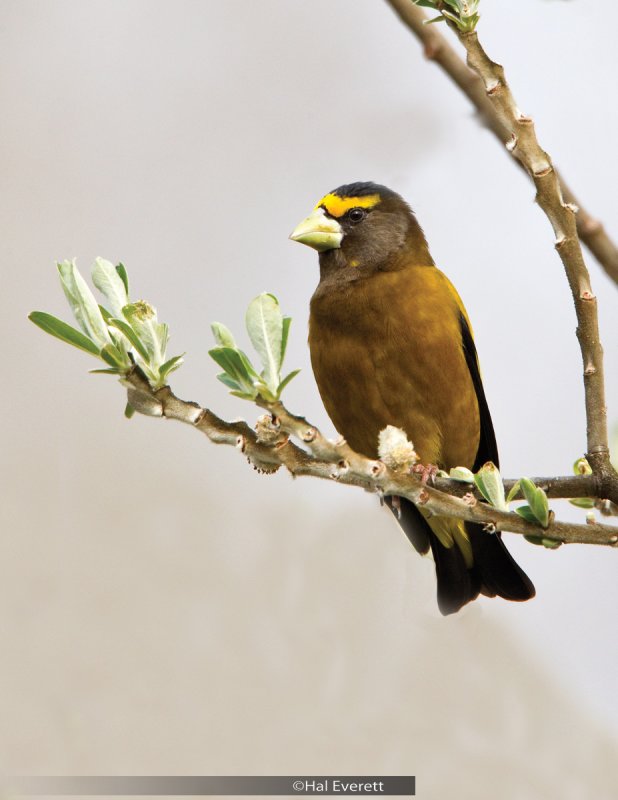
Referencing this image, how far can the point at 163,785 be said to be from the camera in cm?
224

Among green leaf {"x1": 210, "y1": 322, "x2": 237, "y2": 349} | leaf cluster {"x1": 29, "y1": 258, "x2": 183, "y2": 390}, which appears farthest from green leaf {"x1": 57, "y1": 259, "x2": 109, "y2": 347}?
green leaf {"x1": 210, "y1": 322, "x2": 237, "y2": 349}

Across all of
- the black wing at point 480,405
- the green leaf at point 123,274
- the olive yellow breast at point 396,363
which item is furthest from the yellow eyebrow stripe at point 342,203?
the green leaf at point 123,274

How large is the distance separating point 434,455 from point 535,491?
53.6 inches

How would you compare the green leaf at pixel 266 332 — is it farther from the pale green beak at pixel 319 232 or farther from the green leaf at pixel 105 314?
the pale green beak at pixel 319 232

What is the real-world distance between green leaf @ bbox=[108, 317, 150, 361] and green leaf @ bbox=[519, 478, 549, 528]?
50 cm

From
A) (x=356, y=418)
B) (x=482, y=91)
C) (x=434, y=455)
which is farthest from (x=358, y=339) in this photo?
(x=482, y=91)

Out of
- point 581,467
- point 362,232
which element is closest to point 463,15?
point 581,467

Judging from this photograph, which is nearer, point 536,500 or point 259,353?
point 259,353

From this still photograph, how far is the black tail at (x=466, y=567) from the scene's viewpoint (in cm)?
253

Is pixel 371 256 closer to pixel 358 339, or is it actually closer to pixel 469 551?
pixel 358 339

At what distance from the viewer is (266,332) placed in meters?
1.03

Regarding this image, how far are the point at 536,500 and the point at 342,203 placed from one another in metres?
1.66

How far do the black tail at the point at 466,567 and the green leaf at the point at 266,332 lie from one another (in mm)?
1515

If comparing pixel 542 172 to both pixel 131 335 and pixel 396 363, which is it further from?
pixel 396 363
